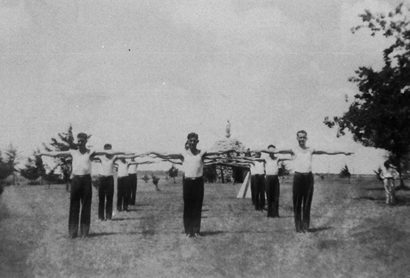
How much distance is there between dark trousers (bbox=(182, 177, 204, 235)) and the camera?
11781 millimetres

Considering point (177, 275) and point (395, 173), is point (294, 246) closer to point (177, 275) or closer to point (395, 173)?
point (177, 275)

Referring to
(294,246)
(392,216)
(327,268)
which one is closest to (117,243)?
(294,246)

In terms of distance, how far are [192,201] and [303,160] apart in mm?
2994

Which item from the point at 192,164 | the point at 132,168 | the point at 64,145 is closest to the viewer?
the point at 192,164

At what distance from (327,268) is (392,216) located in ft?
31.9

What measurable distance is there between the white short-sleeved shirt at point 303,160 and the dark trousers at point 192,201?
249cm

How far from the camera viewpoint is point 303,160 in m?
12.2

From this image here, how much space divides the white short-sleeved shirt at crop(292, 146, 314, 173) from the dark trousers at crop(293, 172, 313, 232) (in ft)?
0.42

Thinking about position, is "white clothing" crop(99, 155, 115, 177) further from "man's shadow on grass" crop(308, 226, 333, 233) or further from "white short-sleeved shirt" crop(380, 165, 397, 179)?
"white short-sleeved shirt" crop(380, 165, 397, 179)

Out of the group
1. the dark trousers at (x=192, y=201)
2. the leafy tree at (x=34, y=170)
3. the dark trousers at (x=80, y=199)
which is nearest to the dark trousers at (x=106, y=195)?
the dark trousers at (x=80, y=199)

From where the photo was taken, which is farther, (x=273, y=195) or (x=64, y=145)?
(x=64, y=145)

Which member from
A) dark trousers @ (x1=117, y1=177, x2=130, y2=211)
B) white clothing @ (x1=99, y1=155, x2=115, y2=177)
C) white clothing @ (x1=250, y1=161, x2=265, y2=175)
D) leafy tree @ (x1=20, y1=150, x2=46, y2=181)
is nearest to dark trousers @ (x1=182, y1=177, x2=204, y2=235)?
white clothing @ (x1=99, y1=155, x2=115, y2=177)

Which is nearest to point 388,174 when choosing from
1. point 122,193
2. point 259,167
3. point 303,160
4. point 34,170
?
point 259,167

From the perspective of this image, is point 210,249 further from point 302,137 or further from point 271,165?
point 271,165
